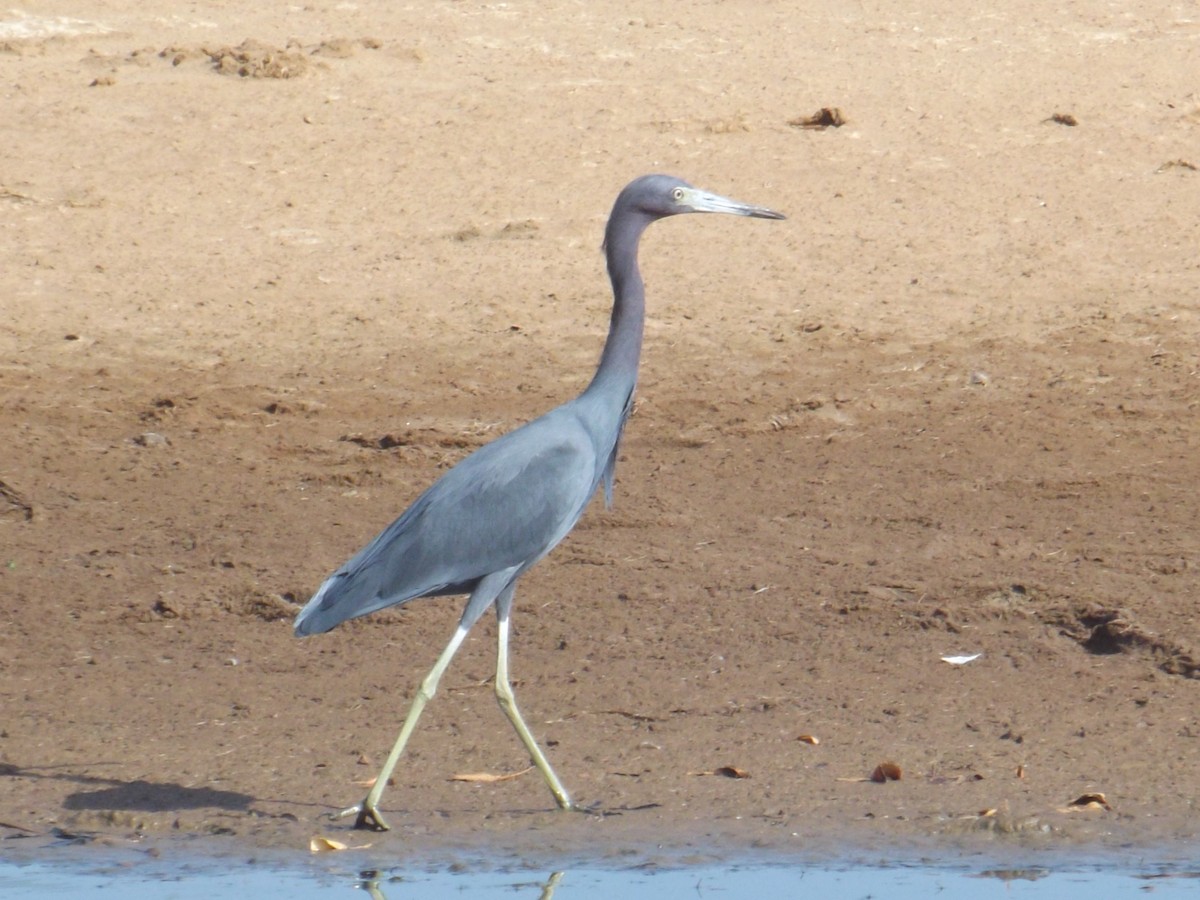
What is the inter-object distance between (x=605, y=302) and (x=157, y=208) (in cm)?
258

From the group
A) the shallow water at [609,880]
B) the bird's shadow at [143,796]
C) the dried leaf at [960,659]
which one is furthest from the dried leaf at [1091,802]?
the bird's shadow at [143,796]

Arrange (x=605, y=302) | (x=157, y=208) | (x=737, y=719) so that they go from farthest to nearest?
(x=157, y=208) → (x=605, y=302) → (x=737, y=719)

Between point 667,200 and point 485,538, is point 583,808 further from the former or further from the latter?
point 667,200

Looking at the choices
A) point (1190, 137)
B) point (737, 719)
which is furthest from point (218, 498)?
point (1190, 137)

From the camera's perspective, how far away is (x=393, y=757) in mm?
5289

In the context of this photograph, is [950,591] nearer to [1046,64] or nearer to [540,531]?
[540,531]

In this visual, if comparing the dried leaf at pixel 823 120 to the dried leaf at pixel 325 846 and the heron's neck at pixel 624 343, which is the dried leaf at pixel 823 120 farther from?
the dried leaf at pixel 325 846

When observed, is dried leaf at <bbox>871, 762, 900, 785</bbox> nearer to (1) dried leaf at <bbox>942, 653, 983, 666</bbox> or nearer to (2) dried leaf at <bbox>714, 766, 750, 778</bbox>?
(2) dried leaf at <bbox>714, 766, 750, 778</bbox>

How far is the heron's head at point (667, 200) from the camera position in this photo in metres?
5.81

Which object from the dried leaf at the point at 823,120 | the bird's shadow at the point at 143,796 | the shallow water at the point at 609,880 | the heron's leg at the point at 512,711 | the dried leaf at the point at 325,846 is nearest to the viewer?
the shallow water at the point at 609,880

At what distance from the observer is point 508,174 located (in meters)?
10.9

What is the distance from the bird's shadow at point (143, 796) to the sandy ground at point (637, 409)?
0.05 feet

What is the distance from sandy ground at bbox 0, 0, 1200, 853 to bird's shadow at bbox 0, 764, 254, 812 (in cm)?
2

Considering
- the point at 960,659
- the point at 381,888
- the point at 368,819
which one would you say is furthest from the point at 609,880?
the point at 960,659
